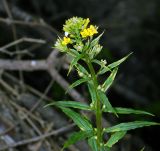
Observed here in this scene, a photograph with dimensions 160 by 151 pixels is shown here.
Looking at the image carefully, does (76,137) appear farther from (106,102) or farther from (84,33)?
(84,33)

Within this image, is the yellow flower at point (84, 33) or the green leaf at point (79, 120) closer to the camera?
the yellow flower at point (84, 33)

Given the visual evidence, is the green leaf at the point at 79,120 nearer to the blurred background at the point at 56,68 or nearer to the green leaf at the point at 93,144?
the green leaf at the point at 93,144

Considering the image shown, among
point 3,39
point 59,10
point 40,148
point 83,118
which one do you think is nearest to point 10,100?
point 40,148

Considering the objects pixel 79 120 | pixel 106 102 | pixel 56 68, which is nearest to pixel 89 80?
pixel 106 102

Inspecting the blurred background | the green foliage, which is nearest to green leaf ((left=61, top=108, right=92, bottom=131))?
the green foliage

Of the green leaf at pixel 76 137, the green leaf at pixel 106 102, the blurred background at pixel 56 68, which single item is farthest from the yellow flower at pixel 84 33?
the blurred background at pixel 56 68

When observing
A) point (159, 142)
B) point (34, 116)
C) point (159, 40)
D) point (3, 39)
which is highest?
point (3, 39)

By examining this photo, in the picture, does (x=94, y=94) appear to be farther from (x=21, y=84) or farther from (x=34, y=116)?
(x=21, y=84)

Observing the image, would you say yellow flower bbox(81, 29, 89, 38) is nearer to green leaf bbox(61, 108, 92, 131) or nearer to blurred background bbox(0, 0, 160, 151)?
green leaf bbox(61, 108, 92, 131)
